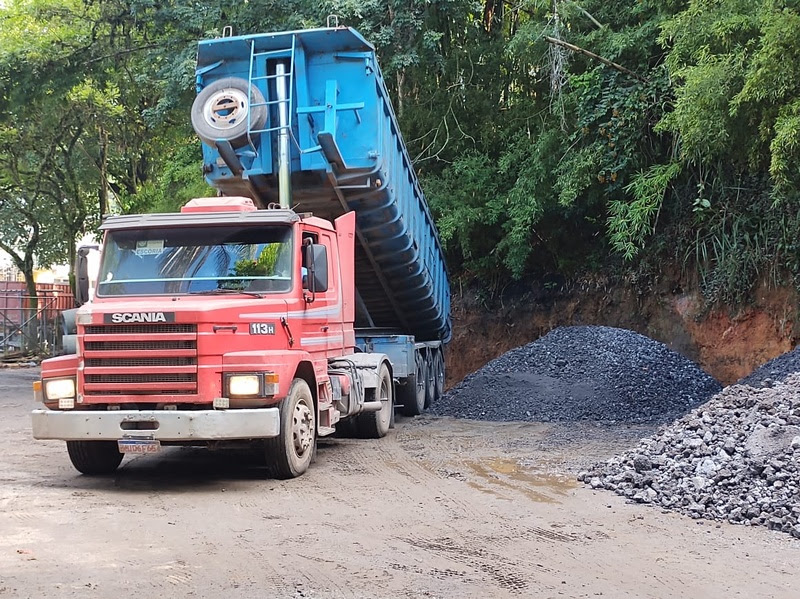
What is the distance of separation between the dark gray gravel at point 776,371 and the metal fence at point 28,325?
22321 millimetres

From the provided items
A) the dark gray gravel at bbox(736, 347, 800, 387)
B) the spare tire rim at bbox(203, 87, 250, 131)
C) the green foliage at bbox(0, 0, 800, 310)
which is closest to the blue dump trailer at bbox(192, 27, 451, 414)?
the spare tire rim at bbox(203, 87, 250, 131)

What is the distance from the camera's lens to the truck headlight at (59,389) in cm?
784

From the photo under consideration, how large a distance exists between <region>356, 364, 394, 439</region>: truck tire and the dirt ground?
5.18ft

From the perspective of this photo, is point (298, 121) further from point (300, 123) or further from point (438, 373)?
point (438, 373)

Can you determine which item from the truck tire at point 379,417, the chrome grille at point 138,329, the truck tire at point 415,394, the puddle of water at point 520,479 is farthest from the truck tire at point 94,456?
the truck tire at point 415,394

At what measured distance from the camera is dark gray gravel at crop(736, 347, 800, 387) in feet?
38.8

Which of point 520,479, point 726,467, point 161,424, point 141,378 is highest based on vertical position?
point 141,378

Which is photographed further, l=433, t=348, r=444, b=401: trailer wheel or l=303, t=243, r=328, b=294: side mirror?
l=433, t=348, r=444, b=401: trailer wheel

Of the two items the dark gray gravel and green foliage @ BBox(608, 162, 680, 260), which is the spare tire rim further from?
green foliage @ BBox(608, 162, 680, 260)

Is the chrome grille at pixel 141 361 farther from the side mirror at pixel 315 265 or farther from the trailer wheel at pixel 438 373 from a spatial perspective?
the trailer wheel at pixel 438 373

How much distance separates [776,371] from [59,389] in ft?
31.4

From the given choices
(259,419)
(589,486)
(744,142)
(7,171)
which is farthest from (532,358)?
(7,171)

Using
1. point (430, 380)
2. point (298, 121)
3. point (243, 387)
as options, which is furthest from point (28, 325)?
point (243, 387)

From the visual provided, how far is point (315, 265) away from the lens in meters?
8.45
